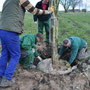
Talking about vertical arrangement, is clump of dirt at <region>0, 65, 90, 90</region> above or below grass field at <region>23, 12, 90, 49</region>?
above

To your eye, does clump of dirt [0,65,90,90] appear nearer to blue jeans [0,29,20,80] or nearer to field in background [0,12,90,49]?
blue jeans [0,29,20,80]

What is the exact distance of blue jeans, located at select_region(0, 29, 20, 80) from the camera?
2.87 m

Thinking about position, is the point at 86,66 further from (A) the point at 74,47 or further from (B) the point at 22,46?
(B) the point at 22,46

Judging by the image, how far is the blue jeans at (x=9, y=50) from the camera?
2.87m

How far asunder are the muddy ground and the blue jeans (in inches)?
13.3

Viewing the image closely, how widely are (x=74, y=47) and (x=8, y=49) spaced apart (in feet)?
6.54

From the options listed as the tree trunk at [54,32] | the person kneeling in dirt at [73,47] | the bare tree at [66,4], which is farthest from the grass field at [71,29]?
the bare tree at [66,4]

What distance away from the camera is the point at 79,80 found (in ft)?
11.1

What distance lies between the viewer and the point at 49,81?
10.7 ft

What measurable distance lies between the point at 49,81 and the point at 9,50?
1.11 m

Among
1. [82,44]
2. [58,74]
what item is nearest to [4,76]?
[58,74]

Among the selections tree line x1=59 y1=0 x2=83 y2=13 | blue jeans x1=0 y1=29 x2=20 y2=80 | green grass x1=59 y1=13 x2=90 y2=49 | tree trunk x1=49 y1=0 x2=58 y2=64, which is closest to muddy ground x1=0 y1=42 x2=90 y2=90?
blue jeans x1=0 y1=29 x2=20 y2=80

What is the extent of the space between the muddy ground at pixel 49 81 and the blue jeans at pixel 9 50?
13.3 inches

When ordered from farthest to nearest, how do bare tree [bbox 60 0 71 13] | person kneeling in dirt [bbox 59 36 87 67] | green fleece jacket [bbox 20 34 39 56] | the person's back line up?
bare tree [bbox 60 0 71 13] → person kneeling in dirt [bbox 59 36 87 67] → green fleece jacket [bbox 20 34 39 56] → the person's back
